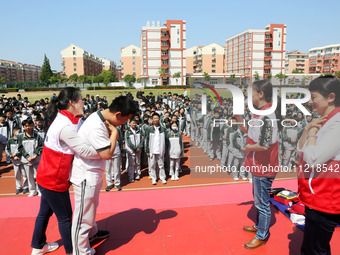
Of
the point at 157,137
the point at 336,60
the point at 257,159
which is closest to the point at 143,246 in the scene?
the point at 257,159

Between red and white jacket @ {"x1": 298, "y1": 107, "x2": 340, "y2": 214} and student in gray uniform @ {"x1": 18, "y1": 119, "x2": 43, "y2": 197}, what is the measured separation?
5.12m

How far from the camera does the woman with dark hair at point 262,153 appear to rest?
295cm

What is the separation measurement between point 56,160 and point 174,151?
3997 mm

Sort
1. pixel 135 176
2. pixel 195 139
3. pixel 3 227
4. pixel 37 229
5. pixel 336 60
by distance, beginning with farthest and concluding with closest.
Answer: pixel 336 60 < pixel 195 139 < pixel 135 176 < pixel 3 227 < pixel 37 229

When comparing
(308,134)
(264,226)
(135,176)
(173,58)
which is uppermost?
(173,58)

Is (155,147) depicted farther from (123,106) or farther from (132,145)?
(123,106)

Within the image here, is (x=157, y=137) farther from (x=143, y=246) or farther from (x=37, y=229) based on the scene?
(x=37, y=229)

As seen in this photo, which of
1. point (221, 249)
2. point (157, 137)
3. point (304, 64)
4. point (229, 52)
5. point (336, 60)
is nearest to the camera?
point (221, 249)

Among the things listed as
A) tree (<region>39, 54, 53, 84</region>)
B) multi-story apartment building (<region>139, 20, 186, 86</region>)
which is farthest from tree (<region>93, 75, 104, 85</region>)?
tree (<region>39, 54, 53, 84</region>)

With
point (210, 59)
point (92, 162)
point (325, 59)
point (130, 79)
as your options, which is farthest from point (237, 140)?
point (325, 59)

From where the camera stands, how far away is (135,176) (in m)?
6.93

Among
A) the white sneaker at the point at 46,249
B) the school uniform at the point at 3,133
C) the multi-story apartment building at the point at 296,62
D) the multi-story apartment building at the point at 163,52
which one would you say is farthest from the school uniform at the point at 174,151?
the multi-story apartment building at the point at 296,62

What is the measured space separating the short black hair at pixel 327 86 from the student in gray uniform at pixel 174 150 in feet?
14.9

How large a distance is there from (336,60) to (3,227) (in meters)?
106
